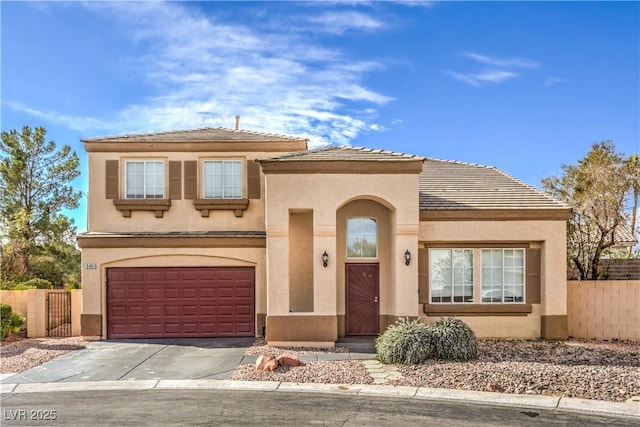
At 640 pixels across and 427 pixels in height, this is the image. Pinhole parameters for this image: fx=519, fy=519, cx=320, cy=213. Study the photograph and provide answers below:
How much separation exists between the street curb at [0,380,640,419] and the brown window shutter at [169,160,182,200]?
685 cm

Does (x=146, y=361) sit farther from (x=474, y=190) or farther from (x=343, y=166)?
(x=474, y=190)

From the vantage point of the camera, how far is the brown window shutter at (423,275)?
14906 millimetres

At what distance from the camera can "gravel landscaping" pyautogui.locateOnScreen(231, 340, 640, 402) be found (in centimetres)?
962

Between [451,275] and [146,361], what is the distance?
8.61m

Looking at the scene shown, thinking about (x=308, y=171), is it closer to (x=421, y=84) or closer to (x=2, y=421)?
(x=421, y=84)

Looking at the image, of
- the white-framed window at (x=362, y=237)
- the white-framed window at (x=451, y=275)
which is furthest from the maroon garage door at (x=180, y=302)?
the white-framed window at (x=451, y=275)

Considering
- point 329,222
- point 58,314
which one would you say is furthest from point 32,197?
point 329,222

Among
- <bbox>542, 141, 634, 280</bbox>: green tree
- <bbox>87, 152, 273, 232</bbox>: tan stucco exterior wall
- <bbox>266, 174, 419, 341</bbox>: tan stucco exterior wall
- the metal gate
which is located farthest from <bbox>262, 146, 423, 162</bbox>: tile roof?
the metal gate

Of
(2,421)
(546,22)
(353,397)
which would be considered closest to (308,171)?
(353,397)

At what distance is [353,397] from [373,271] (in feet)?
20.1

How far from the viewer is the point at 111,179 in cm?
1623

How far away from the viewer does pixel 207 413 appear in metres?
8.56

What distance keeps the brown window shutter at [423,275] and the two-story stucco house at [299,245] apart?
4cm

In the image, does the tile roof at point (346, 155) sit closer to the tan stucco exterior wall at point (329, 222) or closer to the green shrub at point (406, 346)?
the tan stucco exterior wall at point (329, 222)
